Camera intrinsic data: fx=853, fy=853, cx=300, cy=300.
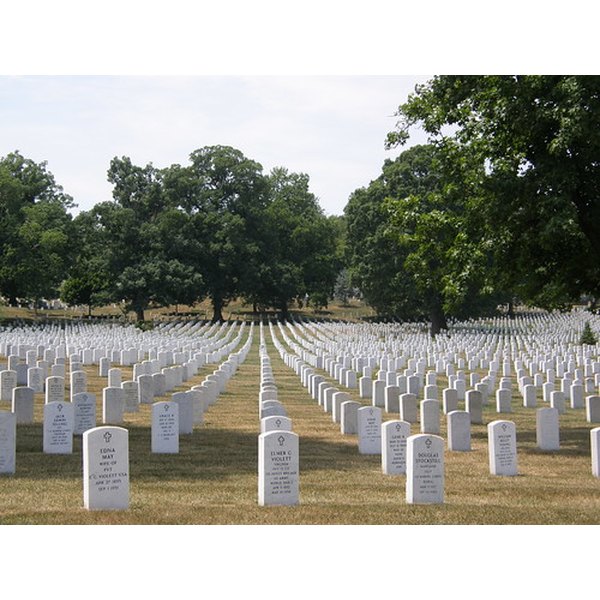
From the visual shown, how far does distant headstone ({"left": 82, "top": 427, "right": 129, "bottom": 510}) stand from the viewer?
930cm

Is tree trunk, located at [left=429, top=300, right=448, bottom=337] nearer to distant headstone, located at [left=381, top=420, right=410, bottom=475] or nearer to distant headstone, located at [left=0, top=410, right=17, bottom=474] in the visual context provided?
distant headstone, located at [left=381, top=420, right=410, bottom=475]

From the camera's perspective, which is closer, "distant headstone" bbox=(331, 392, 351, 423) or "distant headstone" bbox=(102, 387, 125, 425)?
"distant headstone" bbox=(102, 387, 125, 425)

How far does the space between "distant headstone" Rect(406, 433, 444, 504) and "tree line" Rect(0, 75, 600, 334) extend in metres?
4.35

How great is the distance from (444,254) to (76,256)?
54.0 m

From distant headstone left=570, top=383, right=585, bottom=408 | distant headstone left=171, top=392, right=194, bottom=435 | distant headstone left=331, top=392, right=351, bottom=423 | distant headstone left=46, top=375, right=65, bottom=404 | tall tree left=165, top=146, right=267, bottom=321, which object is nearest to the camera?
distant headstone left=171, top=392, right=194, bottom=435

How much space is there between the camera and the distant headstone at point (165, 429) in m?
13.2

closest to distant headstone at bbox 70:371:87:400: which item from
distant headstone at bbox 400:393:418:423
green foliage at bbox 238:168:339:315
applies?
distant headstone at bbox 400:393:418:423

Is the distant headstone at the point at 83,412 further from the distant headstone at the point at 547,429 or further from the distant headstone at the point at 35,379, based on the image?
the distant headstone at the point at 547,429

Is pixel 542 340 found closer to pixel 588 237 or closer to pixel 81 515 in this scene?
pixel 588 237

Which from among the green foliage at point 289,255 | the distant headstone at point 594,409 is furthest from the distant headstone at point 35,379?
the green foliage at point 289,255

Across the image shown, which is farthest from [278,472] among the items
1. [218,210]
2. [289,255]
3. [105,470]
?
[289,255]

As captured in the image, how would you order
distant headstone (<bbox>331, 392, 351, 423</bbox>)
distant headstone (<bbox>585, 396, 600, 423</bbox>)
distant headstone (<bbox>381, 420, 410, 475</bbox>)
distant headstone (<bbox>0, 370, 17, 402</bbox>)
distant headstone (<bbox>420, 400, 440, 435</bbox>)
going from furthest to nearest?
1. distant headstone (<bbox>0, 370, 17, 402</bbox>)
2. distant headstone (<bbox>585, 396, 600, 423</bbox>)
3. distant headstone (<bbox>331, 392, 351, 423</bbox>)
4. distant headstone (<bbox>420, 400, 440, 435</bbox>)
5. distant headstone (<bbox>381, 420, 410, 475</bbox>)

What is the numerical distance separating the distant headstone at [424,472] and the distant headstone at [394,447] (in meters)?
1.77

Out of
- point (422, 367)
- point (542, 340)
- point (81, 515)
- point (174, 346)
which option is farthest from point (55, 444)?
point (542, 340)
